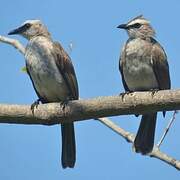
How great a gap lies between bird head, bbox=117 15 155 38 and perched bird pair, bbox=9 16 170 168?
0.11 meters

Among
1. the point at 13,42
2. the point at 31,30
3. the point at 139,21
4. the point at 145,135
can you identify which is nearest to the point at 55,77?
the point at 13,42

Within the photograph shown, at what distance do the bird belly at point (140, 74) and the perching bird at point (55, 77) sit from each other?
71cm

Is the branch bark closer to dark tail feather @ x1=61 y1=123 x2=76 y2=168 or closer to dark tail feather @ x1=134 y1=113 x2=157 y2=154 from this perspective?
dark tail feather @ x1=134 y1=113 x2=157 y2=154

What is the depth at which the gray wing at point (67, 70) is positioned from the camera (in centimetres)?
619

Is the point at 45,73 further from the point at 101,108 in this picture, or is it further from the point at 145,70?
the point at 101,108

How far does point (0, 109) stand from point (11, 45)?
1484 millimetres

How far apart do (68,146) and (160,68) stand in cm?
149

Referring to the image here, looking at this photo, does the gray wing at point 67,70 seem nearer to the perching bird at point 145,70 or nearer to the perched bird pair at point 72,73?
the perched bird pair at point 72,73

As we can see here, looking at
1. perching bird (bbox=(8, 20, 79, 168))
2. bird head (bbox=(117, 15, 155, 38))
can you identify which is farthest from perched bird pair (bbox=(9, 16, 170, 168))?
bird head (bbox=(117, 15, 155, 38))

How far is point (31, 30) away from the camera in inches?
272

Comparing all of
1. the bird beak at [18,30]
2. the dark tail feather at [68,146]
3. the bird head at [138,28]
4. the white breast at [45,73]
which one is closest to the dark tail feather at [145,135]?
the dark tail feather at [68,146]

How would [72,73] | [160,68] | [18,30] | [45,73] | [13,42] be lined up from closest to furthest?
1. [13,42]
2. [45,73]
3. [72,73]
4. [160,68]
5. [18,30]

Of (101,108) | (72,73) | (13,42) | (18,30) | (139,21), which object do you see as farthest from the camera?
(139,21)

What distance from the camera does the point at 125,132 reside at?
5160mm
